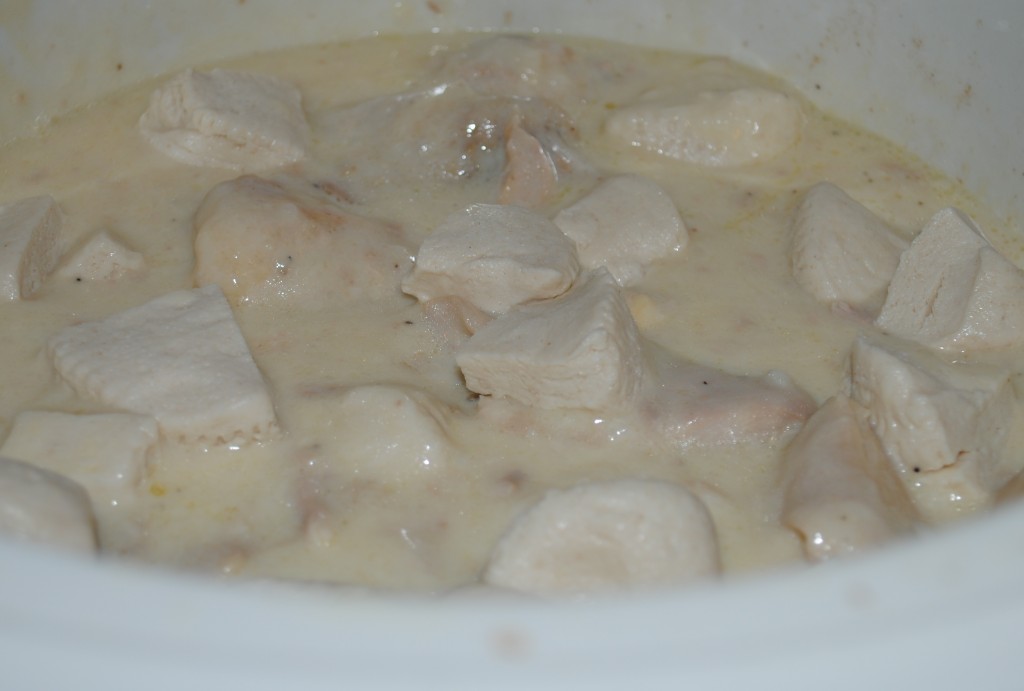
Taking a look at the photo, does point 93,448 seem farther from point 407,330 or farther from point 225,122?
point 225,122

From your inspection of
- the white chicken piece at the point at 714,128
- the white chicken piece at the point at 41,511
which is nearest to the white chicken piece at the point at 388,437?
the white chicken piece at the point at 41,511

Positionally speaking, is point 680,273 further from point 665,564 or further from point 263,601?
point 263,601

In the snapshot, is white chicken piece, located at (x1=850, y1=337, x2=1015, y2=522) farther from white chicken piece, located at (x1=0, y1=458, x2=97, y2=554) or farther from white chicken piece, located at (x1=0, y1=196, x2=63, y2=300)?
white chicken piece, located at (x1=0, y1=196, x2=63, y2=300)

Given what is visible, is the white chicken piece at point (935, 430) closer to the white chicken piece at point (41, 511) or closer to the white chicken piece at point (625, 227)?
the white chicken piece at point (625, 227)

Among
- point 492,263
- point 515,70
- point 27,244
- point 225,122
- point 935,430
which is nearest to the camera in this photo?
point 935,430

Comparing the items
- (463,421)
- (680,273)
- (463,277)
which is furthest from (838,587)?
(680,273)

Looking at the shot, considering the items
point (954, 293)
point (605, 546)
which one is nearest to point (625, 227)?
point (954, 293)
